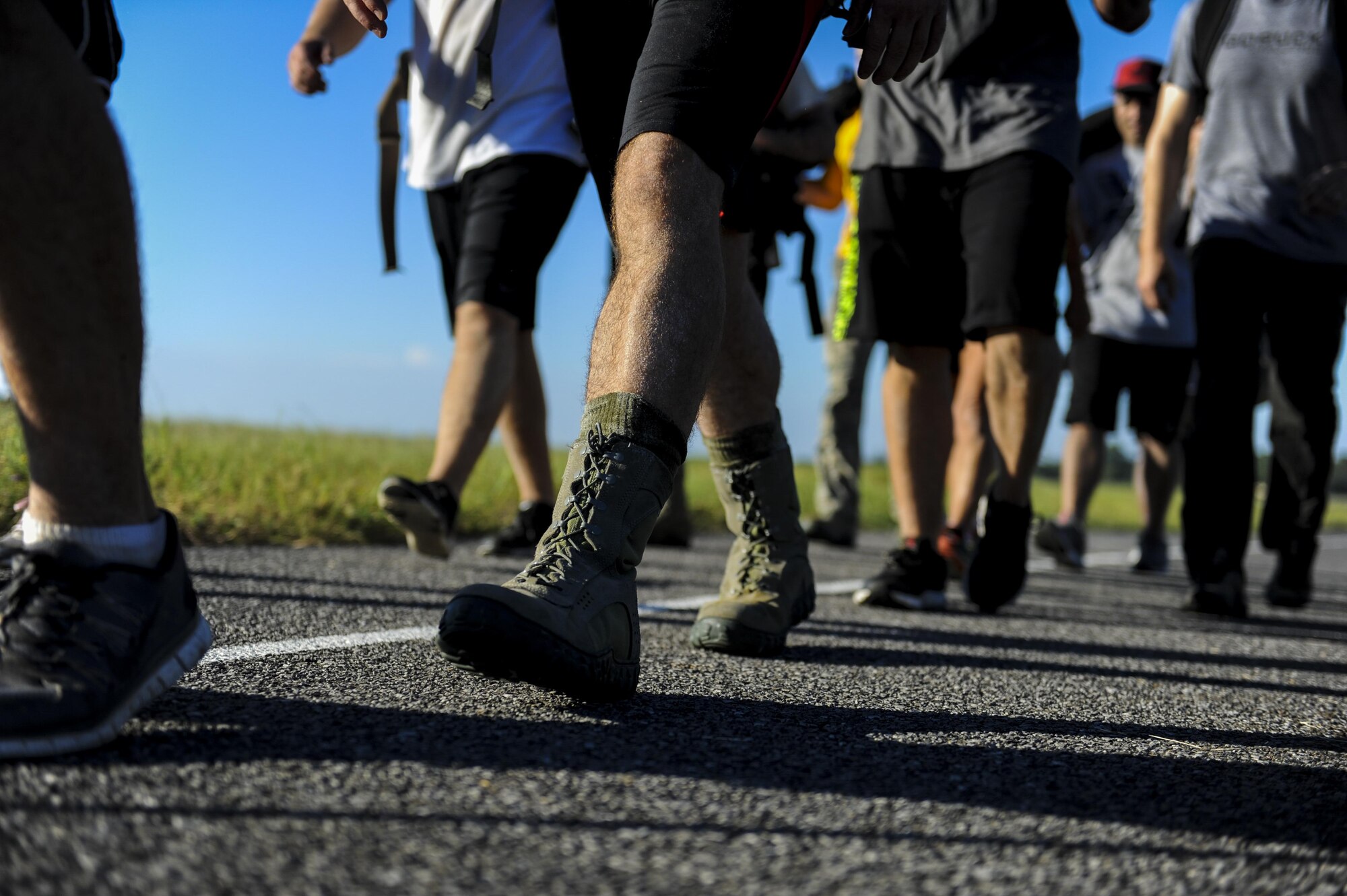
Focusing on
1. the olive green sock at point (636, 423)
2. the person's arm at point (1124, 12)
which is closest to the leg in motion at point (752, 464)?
the olive green sock at point (636, 423)

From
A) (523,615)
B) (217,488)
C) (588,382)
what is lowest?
(217,488)

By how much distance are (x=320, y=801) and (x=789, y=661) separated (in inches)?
47.3

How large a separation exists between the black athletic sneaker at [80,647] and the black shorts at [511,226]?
2202mm

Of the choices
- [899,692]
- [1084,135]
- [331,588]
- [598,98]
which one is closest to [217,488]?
[331,588]

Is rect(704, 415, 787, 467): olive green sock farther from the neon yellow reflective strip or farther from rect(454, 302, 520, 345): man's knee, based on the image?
the neon yellow reflective strip

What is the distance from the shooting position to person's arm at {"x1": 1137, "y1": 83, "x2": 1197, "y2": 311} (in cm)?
401

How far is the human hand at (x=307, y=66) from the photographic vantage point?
3.41 metres

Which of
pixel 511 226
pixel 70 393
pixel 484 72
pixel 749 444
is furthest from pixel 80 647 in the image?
pixel 511 226

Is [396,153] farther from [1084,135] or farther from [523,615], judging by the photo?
[1084,135]

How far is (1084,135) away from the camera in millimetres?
6371

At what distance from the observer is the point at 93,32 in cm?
138

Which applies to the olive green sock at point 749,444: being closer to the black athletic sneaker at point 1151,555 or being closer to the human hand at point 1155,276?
the human hand at point 1155,276

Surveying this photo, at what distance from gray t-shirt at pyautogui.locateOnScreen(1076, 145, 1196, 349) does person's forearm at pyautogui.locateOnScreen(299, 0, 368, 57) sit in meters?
3.57

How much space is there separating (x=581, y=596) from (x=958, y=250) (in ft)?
8.07
